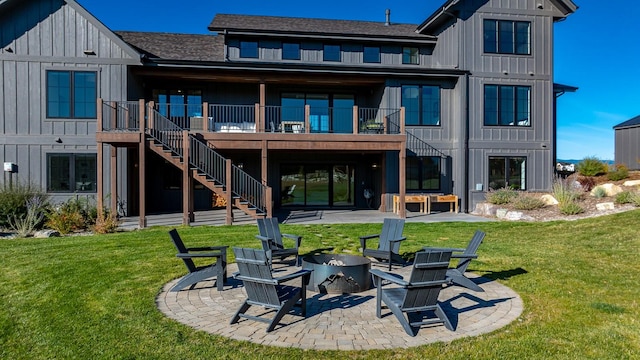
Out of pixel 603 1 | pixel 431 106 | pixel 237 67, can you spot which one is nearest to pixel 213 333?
pixel 237 67

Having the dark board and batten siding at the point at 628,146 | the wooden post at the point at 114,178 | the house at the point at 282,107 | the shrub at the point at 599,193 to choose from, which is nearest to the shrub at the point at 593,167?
the house at the point at 282,107

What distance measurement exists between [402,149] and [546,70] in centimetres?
820

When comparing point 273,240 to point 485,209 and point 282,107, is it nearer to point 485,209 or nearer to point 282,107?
point 282,107

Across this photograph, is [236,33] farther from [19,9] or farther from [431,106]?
[431,106]

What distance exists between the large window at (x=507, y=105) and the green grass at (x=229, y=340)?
763cm

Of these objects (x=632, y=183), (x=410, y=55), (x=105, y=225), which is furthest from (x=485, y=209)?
(x=105, y=225)

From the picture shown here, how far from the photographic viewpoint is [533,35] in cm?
1788

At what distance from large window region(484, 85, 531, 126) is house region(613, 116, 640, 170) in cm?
1238

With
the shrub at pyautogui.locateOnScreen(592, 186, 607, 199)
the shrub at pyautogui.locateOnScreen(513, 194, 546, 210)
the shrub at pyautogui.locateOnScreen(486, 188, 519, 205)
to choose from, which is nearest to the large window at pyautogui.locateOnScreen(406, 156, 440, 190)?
the shrub at pyautogui.locateOnScreen(486, 188, 519, 205)

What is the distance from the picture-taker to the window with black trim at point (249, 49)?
18531mm

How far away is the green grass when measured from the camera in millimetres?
4055

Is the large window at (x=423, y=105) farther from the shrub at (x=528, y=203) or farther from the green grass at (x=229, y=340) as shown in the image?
the green grass at (x=229, y=340)

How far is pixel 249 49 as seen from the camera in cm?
1859

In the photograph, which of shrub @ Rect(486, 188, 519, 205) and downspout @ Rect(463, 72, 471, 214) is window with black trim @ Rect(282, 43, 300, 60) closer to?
downspout @ Rect(463, 72, 471, 214)
